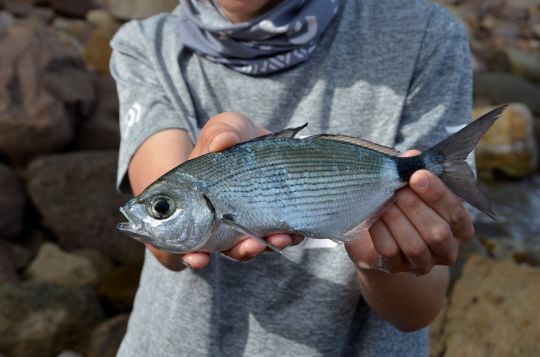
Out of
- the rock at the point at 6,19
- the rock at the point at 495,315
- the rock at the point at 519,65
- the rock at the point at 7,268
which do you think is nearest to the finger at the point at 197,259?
the rock at the point at 495,315

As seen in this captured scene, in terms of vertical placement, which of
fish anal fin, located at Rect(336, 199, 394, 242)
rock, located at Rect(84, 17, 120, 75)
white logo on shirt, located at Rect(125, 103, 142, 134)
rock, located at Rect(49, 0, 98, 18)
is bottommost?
rock, located at Rect(49, 0, 98, 18)

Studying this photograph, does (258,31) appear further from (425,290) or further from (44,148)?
(44,148)

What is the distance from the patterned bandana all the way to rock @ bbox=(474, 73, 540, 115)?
11.5 meters

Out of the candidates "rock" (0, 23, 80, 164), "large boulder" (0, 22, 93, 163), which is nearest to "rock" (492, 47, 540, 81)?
"large boulder" (0, 22, 93, 163)

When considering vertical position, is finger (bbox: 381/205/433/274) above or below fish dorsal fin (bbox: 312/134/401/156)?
below

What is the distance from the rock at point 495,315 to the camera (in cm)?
412

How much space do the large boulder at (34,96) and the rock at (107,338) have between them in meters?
2.77

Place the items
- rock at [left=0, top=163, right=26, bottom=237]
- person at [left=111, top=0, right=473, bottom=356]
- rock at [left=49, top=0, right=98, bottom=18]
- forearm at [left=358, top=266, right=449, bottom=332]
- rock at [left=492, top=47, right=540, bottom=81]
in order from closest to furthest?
forearm at [left=358, top=266, right=449, bottom=332] < person at [left=111, top=0, right=473, bottom=356] < rock at [left=0, top=163, right=26, bottom=237] < rock at [left=49, top=0, right=98, bottom=18] < rock at [left=492, top=47, right=540, bottom=81]

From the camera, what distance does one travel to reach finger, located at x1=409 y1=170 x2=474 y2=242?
193cm

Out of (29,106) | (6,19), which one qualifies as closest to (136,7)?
(6,19)

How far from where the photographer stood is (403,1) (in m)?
2.65

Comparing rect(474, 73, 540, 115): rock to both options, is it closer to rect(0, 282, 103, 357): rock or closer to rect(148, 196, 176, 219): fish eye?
rect(0, 282, 103, 357): rock

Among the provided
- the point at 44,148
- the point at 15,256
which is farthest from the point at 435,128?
the point at 44,148

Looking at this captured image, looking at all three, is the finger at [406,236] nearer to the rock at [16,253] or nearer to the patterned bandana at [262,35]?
the patterned bandana at [262,35]
